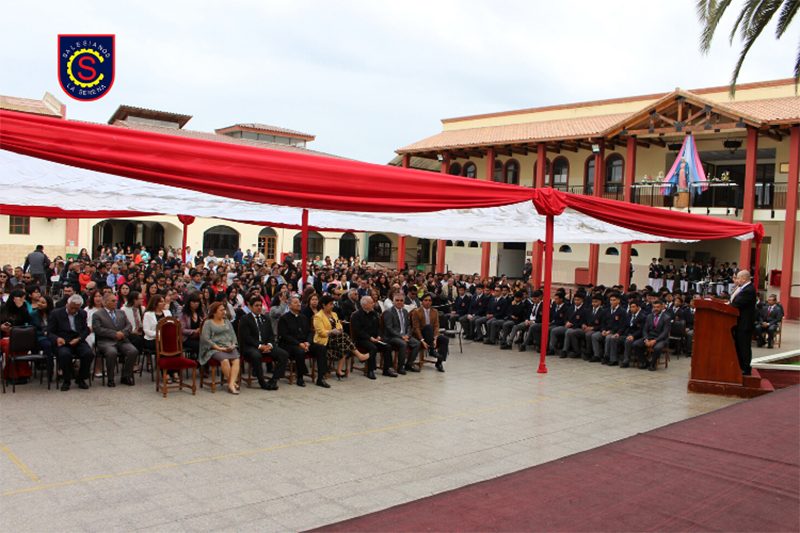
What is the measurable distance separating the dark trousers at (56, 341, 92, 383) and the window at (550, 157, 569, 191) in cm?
2405

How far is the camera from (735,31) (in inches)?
448

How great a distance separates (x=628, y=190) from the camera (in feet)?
81.0

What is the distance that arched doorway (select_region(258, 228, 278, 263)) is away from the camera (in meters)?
33.6

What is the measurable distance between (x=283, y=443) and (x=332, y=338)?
3289 mm

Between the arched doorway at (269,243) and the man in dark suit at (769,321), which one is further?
the arched doorway at (269,243)

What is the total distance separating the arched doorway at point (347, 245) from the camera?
36750mm

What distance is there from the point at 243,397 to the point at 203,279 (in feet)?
19.7

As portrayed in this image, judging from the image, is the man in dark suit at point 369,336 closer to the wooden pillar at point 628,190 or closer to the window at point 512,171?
the wooden pillar at point 628,190

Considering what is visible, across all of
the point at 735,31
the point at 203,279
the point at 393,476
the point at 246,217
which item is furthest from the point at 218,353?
the point at 735,31

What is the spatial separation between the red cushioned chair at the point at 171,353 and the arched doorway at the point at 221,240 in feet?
81.3

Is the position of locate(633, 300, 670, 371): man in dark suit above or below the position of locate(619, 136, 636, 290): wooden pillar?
below

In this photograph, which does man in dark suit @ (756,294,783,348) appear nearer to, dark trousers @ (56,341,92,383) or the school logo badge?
dark trousers @ (56,341,92,383)

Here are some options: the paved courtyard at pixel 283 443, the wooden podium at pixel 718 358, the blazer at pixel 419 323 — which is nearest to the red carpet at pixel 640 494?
the paved courtyard at pixel 283 443

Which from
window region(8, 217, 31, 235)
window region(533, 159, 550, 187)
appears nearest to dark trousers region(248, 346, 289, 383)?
window region(533, 159, 550, 187)
